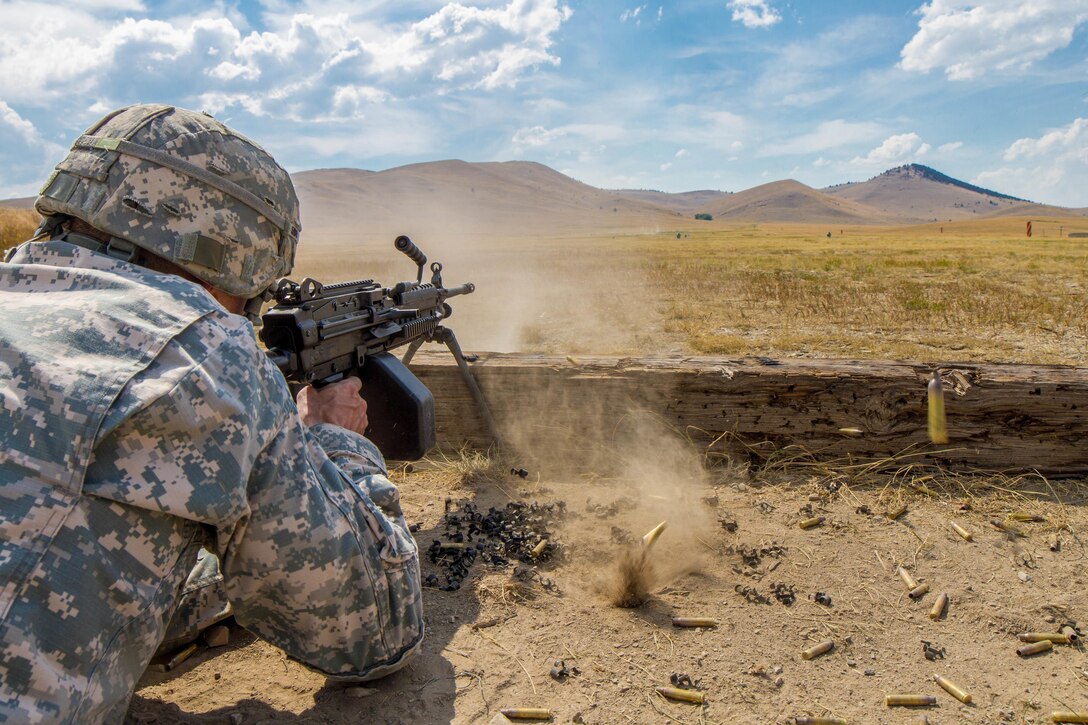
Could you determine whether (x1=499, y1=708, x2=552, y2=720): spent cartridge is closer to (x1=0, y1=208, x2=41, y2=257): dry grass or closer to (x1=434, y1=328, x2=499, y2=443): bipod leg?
(x1=434, y1=328, x2=499, y2=443): bipod leg

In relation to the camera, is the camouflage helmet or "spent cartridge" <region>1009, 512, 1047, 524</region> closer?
the camouflage helmet

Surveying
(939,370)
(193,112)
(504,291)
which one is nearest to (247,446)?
(193,112)

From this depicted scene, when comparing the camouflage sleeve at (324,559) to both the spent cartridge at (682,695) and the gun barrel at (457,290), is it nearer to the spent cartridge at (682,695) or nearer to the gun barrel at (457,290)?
the spent cartridge at (682,695)

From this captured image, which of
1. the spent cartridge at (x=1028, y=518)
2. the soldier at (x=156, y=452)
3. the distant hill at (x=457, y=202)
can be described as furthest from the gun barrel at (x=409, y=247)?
the distant hill at (x=457, y=202)

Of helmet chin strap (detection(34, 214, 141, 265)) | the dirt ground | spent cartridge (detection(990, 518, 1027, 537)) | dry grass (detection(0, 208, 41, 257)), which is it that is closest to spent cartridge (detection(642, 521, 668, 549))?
the dirt ground

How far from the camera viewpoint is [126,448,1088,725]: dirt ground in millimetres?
2662

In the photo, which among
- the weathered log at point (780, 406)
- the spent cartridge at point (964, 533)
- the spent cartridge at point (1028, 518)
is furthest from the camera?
the weathered log at point (780, 406)

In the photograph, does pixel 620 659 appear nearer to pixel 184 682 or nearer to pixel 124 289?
pixel 184 682

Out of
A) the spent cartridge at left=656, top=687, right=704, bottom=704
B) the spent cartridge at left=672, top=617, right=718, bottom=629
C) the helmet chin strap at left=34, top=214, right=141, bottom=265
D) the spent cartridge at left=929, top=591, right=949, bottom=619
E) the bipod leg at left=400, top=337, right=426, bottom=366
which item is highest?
the helmet chin strap at left=34, top=214, right=141, bottom=265

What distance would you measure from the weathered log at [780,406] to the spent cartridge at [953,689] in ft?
6.83

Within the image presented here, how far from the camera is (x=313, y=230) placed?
9844 cm

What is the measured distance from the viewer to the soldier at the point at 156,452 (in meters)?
1.60

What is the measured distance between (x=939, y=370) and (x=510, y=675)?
3483 mm

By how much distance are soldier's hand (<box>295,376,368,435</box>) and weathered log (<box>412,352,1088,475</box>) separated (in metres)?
1.97
